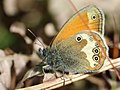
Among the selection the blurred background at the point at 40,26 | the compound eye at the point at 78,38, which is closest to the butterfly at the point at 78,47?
the compound eye at the point at 78,38

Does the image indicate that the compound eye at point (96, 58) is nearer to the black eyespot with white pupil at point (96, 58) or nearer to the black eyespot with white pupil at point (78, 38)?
the black eyespot with white pupil at point (96, 58)

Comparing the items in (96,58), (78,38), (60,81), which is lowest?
(60,81)

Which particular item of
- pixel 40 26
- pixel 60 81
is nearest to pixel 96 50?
pixel 60 81

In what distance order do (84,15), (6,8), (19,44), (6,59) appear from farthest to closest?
1. (6,8)
2. (19,44)
3. (6,59)
4. (84,15)

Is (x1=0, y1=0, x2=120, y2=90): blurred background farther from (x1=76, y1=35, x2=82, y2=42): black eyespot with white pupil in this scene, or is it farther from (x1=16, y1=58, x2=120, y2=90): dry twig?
(x1=76, y1=35, x2=82, y2=42): black eyespot with white pupil

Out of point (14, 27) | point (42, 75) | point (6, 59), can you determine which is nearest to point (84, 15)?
point (42, 75)

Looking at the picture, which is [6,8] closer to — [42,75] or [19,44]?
[19,44]

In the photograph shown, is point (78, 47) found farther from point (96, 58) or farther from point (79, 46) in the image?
point (96, 58)
